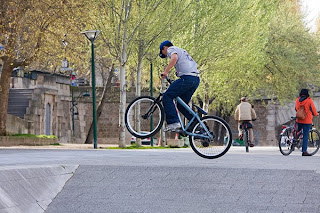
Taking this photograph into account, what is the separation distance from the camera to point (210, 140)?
12719mm

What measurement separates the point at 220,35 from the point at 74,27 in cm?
794

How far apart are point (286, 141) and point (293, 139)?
29 centimetres

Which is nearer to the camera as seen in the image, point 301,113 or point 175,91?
point 175,91

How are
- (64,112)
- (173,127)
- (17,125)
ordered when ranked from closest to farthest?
(173,127)
(17,125)
(64,112)

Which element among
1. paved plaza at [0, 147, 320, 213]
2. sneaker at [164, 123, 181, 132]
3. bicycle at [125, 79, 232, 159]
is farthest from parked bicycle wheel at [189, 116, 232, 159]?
paved plaza at [0, 147, 320, 213]

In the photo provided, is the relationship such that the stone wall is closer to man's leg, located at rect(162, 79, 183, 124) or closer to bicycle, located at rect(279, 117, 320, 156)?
bicycle, located at rect(279, 117, 320, 156)

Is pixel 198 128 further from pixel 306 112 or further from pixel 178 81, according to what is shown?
pixel 306 112

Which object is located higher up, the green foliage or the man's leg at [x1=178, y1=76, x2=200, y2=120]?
the green foliage

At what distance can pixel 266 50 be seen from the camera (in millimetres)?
44281

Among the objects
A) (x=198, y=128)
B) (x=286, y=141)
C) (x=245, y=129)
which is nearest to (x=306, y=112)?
(x=286, y=141)

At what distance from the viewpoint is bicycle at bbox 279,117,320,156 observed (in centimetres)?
1877

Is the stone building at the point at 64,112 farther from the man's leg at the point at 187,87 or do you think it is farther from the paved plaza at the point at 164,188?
the paved plaza at the point at 164,188

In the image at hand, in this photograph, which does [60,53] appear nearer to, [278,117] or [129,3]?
[129,3]

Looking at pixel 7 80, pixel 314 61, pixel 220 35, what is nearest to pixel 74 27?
pixel 7 80
